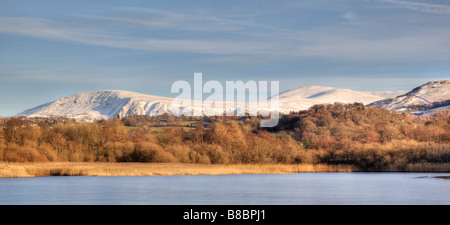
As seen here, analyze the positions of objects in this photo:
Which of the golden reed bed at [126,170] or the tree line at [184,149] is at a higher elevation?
the tree line at [184,149]

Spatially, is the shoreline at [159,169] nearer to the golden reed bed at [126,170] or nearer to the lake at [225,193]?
the golden reed bed at [126,170]

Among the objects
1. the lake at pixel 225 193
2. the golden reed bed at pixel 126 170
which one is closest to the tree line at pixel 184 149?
the golden reed bed at pixel 126 170

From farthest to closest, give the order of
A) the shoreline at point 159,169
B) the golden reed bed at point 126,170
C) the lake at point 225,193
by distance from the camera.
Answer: the shoreline at point 159,169
the golden reed bed at point 126,170
the lake at point 225,193

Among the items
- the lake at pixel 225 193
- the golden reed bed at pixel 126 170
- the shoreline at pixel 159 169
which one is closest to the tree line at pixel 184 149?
the shoreline at pixel 159 169

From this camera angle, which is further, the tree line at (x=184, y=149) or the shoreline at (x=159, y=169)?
the tree line at (x=184, y=149)

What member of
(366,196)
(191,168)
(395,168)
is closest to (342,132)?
(395,168)

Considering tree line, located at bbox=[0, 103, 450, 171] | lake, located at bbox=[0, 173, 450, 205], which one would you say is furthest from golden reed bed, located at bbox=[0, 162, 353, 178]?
lake, located at bbox=[0, 173, 450, 205]

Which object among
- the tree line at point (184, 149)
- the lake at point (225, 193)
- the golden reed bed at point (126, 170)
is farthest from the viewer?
the tree line at point (184, 149)

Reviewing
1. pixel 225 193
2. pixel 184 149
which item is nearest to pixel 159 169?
pixel 184 149

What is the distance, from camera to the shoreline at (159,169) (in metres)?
64.6

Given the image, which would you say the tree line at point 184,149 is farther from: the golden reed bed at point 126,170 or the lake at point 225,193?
the lake at point 225,193

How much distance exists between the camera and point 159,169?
68.9 metres

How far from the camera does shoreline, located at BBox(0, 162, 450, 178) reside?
212ft
